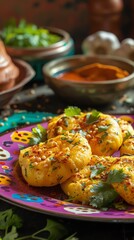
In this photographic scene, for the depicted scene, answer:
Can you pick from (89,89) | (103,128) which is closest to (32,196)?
(103,128)

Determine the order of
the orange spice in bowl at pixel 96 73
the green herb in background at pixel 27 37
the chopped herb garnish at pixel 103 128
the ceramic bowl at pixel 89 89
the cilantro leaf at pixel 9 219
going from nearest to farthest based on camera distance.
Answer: the cilantro leaf at pixel 9 219
the chopped herb garnish at pixel 103 128
the ceramic bowl at pixel 89 89
the orange spice in bowl at pixel 96 73
the green herb in background at pixel 27 37

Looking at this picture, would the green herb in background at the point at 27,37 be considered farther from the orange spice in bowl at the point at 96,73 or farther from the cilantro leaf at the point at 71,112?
the cilantro leaf at the point at 71,112

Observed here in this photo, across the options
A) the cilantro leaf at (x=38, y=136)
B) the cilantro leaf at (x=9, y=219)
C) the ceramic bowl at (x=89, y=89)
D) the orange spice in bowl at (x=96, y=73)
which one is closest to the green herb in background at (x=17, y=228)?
the cilantro leaf at (x=9, y=219)

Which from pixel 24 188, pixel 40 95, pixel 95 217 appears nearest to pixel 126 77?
pixel 40 95

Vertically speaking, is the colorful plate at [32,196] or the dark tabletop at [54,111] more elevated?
the colorful plate at [32,196]

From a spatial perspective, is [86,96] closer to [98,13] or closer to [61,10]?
[98,13]

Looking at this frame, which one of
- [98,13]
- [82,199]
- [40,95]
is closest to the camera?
[82,199]
